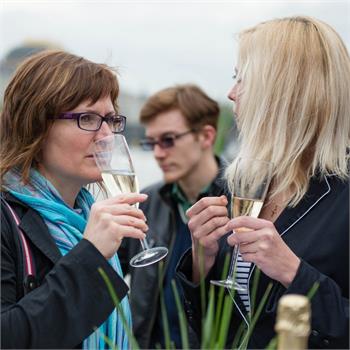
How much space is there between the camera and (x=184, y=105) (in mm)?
4754

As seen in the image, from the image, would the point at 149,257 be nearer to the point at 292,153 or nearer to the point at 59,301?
the point at 59,301

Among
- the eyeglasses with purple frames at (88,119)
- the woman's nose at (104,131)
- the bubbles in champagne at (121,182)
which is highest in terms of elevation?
the eyeglasses with purple frames at (88,119)

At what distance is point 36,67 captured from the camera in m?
2.23

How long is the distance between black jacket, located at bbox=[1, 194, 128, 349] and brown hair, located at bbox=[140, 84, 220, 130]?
9.86 ft

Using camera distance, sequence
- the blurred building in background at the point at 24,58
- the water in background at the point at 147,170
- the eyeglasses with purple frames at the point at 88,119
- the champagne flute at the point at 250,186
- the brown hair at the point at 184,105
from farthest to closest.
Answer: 1. the water in background at the point at 147,170
2. the brown hair at the point at 184,105
3. the blurred building in background at the point at 24,58
4. the eyeglasses with purple frames at the point at 88,119
5. the champagne flute at the point at 250,186

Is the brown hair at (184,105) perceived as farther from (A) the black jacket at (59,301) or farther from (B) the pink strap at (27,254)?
(A) the black jacket at (59,301)

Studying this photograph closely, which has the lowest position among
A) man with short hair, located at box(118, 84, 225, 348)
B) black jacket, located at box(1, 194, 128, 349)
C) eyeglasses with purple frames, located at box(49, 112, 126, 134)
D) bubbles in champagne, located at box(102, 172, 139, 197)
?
man with short hair, located at box(118, 84, 225, 348)

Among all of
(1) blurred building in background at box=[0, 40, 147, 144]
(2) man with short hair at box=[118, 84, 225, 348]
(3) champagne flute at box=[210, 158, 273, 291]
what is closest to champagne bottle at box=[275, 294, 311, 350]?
(3) champagne flute at box=[210, 158, 273, 291]

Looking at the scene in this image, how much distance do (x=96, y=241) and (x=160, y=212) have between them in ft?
8.30

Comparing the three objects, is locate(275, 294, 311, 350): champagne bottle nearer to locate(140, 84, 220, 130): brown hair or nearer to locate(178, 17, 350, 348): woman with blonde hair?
locate(178, 17, 350, 348): woman with blonde hair

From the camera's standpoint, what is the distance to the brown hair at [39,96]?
2191 millimetres

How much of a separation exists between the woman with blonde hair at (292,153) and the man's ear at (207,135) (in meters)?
2.35

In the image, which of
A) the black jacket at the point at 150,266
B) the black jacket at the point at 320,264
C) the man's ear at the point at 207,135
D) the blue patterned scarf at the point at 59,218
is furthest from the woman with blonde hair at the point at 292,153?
the man's ear at the point at 207,135

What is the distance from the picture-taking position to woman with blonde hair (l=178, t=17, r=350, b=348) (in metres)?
2.00
